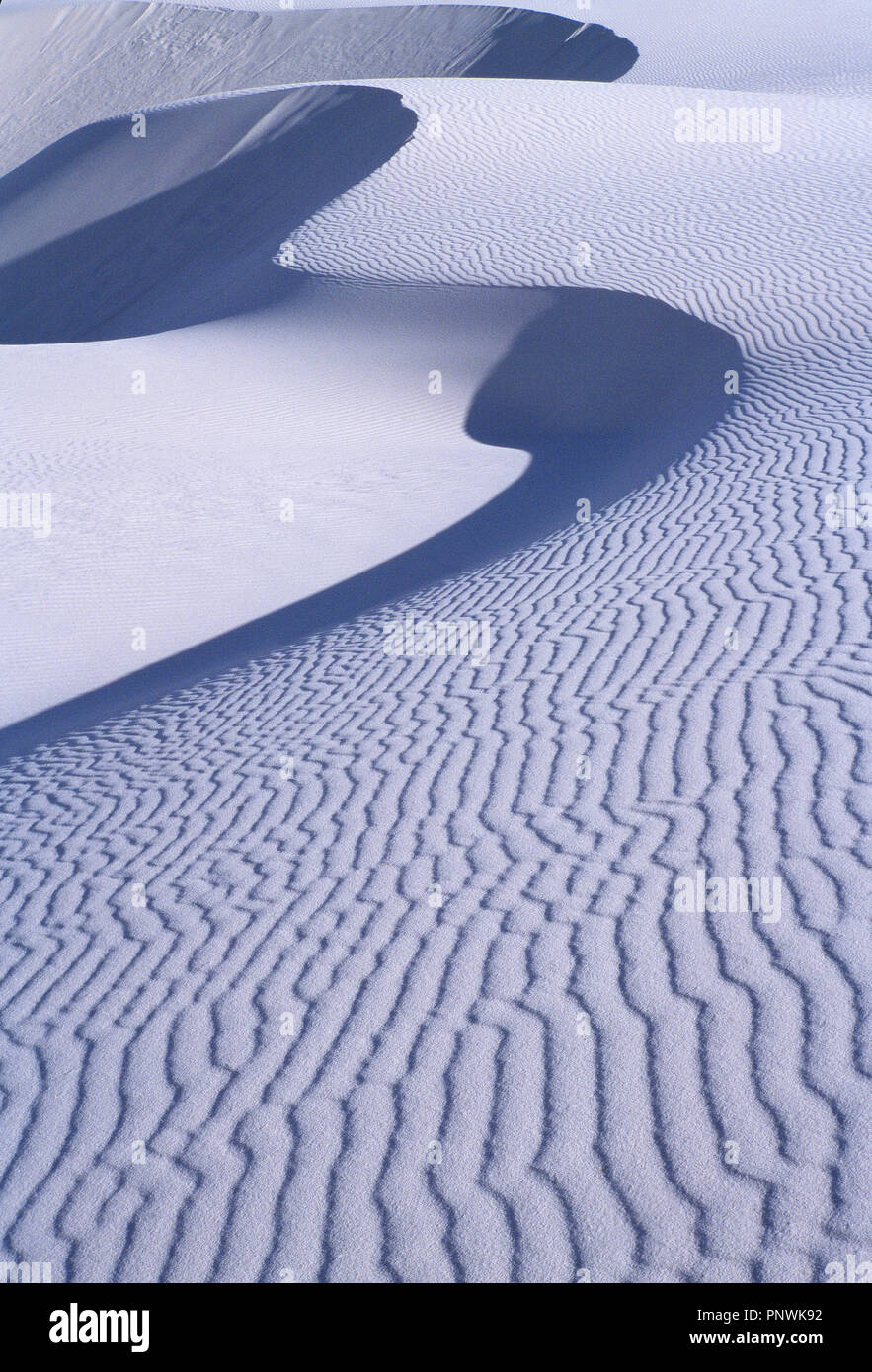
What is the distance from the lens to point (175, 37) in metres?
39.5

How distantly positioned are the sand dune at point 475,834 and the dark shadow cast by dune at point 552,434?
0.07 meters

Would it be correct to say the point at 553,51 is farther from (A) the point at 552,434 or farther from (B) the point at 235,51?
(A) the point at 552,434

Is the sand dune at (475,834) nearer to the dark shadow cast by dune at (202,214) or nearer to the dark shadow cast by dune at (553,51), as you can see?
the dark shadow cast by dune at (202,214)

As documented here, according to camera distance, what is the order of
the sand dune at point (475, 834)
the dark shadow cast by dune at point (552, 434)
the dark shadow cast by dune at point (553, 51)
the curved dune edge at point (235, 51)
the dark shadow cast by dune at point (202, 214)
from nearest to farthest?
the sand dune at point (475, 834) < the dark shadow cast by dune at point (552, 434) < the dark shadow cast by dune at point (202, 214) < the dark shadow cast by dune at point (553, 51) < the curved dune edge at point (235, 51)

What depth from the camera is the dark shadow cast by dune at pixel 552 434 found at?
855 cm

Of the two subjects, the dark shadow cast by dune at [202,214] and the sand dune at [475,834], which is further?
the dark shadow cast by dune at [202,214]

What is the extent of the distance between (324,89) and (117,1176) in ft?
86.5

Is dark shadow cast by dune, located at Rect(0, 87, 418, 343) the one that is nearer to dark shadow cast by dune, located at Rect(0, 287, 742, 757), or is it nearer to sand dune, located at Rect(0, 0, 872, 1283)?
dark shadow cast by dune, located at Rect(0, 287, 742, 757)

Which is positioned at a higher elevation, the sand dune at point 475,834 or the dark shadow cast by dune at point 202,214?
the dark shadow cast by dune at point 202,214

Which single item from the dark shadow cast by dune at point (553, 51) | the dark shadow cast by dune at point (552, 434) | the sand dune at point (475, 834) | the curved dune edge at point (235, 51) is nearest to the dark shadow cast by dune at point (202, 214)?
the dark shadow cast by dune at point (552, 434)

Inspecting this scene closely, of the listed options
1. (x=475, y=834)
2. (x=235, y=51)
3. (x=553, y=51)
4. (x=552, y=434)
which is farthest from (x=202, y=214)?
(x=475, y=834)

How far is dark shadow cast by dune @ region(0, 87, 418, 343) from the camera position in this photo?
73.2ft

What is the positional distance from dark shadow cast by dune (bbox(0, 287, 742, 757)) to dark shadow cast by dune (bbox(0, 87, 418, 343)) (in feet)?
23.7

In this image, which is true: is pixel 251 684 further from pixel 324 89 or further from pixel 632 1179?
pixel 324 89
